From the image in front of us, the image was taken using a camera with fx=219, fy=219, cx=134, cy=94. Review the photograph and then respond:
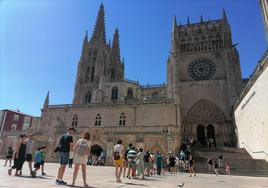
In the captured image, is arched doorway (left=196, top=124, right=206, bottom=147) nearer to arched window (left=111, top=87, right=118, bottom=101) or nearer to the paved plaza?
arched window (left=111, top=87, right=118, bottom=101)

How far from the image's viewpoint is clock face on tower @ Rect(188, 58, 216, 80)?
3784 centimetres

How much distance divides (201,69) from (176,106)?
1116 cm

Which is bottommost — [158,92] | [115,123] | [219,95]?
[115,123]

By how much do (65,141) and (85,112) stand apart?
28.1 metres

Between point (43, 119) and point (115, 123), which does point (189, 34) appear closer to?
point (115, 123)

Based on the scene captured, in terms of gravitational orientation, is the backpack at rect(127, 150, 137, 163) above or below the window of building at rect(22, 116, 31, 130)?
below

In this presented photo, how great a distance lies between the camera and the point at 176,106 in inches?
1223

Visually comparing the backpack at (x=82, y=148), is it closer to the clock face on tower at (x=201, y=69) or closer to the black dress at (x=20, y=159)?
the black dress at (x=20, y=159)

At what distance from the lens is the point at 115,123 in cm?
3259

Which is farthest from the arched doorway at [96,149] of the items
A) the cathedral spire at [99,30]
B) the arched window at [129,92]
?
the cathedral spire at [99,30]

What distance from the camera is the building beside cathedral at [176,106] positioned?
27281mm

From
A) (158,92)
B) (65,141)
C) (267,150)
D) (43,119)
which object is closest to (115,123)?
(43,119)

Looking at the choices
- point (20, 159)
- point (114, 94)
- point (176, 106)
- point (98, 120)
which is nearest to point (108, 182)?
Answer: point (20, 159)

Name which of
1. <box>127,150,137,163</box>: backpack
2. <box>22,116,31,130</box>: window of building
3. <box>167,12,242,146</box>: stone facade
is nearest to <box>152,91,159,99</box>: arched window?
<box>167,12,242,146</box>: stone facade
